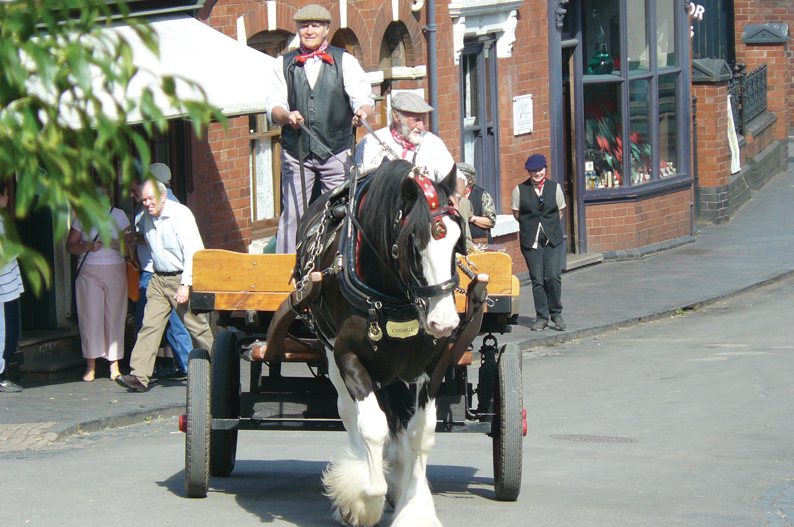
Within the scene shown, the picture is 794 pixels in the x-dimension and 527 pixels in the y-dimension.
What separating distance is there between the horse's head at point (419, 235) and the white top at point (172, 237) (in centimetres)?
479

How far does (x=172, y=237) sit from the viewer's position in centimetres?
974

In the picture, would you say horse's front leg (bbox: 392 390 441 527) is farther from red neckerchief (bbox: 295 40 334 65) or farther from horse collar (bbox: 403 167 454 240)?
red neckerchief (bbox: 295 40 334 65)

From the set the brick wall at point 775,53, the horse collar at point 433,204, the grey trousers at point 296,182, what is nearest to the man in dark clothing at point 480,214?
the grey trousers at point 296,182

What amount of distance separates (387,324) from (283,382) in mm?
1708

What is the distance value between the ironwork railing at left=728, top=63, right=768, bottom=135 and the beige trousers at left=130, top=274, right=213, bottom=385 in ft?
53.2

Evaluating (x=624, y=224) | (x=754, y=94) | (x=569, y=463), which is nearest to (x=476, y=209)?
(x=569, y=463)

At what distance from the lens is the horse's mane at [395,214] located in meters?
4.75

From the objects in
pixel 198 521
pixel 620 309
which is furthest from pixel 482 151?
pixel 198 521

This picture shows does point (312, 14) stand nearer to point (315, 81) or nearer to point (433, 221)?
point (315, 81)

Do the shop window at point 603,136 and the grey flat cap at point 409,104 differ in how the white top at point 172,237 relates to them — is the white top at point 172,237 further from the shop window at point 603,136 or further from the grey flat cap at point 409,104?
the shop window at point 603,136

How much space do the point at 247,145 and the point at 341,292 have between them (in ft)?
24.3

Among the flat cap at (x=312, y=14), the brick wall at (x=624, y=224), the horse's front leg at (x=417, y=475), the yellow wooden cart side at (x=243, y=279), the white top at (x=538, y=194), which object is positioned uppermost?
the flat cap at (x=312, y=14)

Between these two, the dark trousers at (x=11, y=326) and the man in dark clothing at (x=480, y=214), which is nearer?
the dark trousers at (x=11, y=326)

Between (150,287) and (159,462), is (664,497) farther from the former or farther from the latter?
(150,287)
